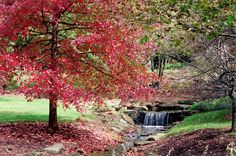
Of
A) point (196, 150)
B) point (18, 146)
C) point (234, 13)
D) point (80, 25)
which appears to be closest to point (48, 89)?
point (18, 146)

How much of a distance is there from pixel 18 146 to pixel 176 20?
354 inches

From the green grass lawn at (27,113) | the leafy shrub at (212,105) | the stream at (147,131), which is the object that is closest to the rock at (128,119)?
the stream at (147,131)

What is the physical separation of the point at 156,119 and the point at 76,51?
1493cm

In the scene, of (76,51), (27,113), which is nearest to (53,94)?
(76,51)

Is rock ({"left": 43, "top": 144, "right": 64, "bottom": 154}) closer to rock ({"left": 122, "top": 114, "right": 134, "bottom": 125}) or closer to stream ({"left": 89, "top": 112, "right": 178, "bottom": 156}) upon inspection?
stream ({"left": 89, "top": 112, "right": 178, "bottom": 156})

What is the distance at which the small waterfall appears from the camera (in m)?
29.1

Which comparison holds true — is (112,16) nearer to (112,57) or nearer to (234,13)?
(112,57)

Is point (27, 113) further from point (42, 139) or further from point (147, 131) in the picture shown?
point (147, 131)

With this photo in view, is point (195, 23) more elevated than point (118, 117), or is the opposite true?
point (195, 23)

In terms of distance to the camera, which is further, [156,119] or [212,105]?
[156,119]

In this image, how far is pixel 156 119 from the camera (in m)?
29.4

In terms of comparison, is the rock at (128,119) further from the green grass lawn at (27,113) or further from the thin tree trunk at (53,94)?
the thin tree trunk at (53,94)

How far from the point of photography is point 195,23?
24.0ft

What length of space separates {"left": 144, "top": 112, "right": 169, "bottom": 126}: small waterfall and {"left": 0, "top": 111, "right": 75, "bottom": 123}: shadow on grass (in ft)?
30.7
